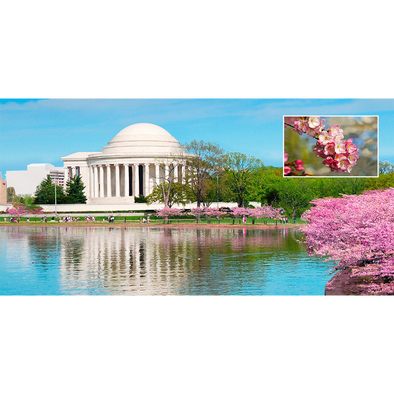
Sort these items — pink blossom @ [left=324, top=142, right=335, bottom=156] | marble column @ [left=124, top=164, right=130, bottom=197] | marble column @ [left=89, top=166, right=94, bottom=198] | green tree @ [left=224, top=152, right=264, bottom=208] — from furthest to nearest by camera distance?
marble column @ [left=89, top=166, right=94, bottom=198] → marble column @ [left=124, top=164, right=130, bottom=197] → green tree @ [left=224, top=152, right=264, bottom=208] → pink blossom @ [left=324, top=142, right=335, bottom=156]

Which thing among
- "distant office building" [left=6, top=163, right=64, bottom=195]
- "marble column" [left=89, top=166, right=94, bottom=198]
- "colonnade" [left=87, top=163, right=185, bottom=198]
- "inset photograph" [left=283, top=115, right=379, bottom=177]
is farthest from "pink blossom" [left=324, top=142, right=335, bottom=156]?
"distant office building" [left=6, top=163, right=64, bottom=195]

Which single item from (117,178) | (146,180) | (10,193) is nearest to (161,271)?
(146,180)

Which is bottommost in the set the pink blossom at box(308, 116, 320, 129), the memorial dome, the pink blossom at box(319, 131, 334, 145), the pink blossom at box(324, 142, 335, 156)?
the pink blossom at box(324, 142, 335, 156)

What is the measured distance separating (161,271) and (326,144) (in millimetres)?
6194

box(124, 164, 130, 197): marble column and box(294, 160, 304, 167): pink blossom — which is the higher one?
box(124, 164, 130, 197): marble column

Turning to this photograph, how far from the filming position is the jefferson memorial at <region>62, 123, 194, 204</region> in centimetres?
7681

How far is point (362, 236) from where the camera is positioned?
10.9 metres

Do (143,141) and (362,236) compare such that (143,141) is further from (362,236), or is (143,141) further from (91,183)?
(362,236)

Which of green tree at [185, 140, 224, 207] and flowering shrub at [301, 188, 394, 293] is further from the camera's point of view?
green tree at [185, 140, 224, 207]

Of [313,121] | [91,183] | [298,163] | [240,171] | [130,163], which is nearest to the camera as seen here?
[313,121]

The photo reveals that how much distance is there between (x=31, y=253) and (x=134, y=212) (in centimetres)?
3929

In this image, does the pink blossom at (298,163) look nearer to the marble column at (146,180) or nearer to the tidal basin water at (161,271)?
the tidal basin water at (161,271)

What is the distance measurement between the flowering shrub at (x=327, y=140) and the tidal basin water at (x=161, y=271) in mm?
3424

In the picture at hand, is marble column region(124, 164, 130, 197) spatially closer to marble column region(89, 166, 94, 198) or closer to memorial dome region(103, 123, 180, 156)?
memorial dome region(103, 123, 180, 156)
